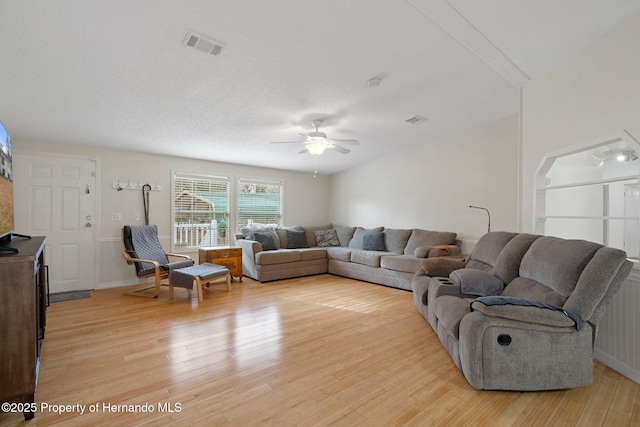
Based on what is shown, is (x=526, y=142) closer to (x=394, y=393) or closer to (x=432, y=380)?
(x=432, y=380)

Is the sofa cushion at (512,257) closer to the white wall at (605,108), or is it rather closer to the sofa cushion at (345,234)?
the white wall at (605,108)

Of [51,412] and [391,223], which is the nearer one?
[51,412]

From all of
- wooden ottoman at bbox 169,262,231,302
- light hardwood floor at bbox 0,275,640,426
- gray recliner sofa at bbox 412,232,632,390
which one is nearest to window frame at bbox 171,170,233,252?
wooden ottoman at bbox 169,262,231,302

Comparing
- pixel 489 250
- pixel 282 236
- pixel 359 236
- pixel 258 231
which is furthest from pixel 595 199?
pixel 258 231

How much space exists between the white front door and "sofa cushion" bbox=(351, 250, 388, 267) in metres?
4.24

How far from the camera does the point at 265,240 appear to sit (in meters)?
5.52

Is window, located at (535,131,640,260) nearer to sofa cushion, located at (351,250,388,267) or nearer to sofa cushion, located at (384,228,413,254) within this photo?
sofa cushion, located at (384,228,413,254)

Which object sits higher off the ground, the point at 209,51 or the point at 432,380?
the point at 209,51

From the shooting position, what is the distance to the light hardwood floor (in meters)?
1.69

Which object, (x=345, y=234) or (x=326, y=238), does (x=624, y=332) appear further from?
(x=326, y=238)

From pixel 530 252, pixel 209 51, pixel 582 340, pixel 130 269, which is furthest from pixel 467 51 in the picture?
pixel 130 269

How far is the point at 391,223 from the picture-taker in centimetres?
599

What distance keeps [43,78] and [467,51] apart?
3.87 m

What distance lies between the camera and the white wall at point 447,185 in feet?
14.0
